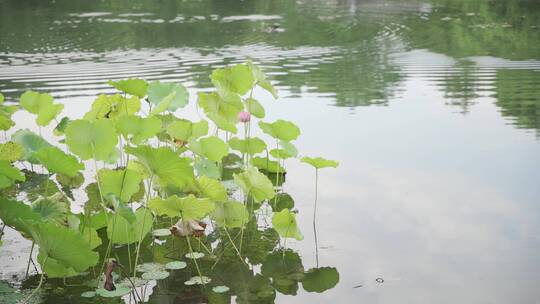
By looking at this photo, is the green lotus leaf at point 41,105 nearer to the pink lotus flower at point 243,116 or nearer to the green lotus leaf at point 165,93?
the green lotus leaf at point 165,93

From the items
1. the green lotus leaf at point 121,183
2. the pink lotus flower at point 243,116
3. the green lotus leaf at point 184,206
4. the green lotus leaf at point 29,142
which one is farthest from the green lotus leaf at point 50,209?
the pink lotus flower at point 243,116

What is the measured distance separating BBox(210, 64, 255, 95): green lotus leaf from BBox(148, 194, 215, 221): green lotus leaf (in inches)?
26.7

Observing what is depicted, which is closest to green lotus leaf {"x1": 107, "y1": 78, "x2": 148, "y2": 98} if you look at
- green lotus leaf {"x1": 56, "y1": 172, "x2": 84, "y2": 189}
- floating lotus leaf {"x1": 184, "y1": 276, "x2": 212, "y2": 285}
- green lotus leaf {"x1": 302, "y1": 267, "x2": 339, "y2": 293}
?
green lotus leaf {"x1": 56, "y1": 172, "x2": 84, "y2": 189}

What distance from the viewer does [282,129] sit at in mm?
2396

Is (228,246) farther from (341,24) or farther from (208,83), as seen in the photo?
(341,24)

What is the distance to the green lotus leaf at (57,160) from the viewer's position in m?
1.80

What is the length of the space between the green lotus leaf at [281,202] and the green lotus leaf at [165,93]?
1.53 feet

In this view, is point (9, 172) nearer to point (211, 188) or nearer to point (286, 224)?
point (211, 188)

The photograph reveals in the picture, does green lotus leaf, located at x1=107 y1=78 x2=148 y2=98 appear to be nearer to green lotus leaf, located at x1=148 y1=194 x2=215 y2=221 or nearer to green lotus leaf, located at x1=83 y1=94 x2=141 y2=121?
green lotus leaf, located at x1=83 y1=94 x2=141 y2=121

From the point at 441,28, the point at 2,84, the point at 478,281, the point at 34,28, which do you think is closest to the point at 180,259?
the point at 478,281

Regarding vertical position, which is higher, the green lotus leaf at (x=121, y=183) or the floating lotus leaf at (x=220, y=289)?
the green lotus leaf at (x=121, y=183)

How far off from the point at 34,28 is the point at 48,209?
685 cm

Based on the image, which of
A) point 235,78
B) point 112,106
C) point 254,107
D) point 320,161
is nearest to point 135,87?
point 112,106

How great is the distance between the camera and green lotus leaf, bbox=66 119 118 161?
6.20 ft
